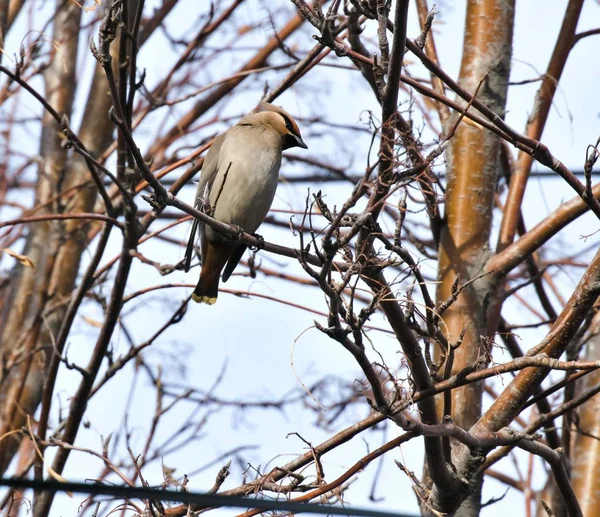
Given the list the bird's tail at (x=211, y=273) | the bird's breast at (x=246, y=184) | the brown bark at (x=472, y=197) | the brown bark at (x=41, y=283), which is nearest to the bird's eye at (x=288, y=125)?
the bird's breast at (x=246, y=184)

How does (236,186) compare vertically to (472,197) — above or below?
above

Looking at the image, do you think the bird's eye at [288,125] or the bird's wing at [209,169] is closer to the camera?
the bird's wing at [209,169]

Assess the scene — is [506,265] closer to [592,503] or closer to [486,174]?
[486,174]

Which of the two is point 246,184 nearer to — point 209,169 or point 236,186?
point 236,186

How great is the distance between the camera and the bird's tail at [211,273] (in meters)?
4.69

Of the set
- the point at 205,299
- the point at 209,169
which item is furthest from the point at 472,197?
the point at 205,299

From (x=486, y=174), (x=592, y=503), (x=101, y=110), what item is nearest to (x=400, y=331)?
(x=486, y=174)

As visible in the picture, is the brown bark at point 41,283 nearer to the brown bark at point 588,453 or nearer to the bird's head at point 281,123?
the bird's head at point 281,123

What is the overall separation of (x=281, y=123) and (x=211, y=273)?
89 centimetres

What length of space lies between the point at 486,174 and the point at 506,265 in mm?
609

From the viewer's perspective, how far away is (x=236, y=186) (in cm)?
459

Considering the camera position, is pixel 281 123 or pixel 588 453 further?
pixel 281 123

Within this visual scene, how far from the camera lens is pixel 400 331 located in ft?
9.39

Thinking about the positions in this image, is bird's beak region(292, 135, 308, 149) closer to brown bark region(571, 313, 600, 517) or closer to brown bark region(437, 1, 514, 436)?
brown bark region(437, 1, 514, 436)
